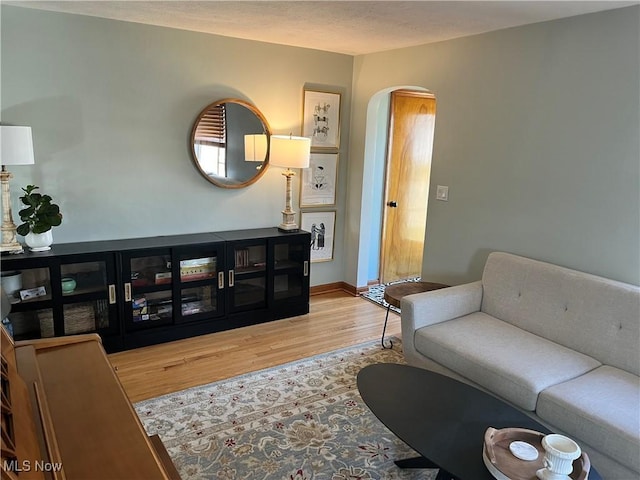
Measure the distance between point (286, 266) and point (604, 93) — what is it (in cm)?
266

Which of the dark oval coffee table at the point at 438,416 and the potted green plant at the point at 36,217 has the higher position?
the potted green plant at the point at 36,217

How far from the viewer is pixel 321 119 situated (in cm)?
446

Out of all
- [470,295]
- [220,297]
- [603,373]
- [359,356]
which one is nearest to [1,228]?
[220,297]

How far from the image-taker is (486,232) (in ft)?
11.4

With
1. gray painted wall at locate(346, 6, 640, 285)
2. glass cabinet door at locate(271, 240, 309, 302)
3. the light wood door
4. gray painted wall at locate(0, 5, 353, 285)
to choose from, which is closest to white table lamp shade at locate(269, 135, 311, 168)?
gray painted wall at locate(0, 5, 353, 285)

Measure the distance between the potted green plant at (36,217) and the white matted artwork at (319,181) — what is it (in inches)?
85.1

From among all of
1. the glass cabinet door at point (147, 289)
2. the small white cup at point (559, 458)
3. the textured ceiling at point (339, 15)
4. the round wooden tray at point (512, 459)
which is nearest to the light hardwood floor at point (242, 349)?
the glass cabinet door at point (147, 289)

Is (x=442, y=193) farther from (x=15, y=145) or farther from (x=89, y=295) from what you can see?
(x=15, y=145)

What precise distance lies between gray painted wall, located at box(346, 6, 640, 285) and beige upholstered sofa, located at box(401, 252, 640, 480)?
0.82 feet

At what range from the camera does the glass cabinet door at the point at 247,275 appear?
150 inches

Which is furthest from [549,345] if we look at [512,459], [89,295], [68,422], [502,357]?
[89,295]

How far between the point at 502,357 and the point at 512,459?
945 millimetres

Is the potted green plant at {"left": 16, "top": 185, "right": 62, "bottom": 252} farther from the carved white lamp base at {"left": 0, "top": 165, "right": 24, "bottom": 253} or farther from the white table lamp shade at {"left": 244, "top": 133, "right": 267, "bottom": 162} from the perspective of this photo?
the white table lamp shade at {"left": 244, "top": 133, "right": 267, "bottom": 162}

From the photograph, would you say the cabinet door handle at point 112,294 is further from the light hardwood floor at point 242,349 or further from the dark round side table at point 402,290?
the dark round side table at point 402,290
